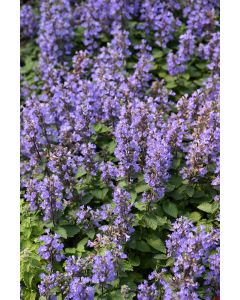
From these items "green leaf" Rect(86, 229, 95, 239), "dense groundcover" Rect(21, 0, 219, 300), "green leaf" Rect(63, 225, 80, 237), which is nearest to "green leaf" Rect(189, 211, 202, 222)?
"dense groundcover" Rect(21, 0, 219, 300)

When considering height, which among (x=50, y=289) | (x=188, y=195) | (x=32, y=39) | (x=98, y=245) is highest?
(x=32, y=39)

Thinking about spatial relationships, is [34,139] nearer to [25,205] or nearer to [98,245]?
[25,205]

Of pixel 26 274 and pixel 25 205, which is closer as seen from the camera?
pixel 26 274

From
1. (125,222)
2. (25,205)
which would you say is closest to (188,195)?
(125,222)

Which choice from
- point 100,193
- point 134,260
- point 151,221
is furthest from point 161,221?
point 100,193

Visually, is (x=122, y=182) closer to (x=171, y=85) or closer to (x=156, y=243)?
(x=156, y=243)

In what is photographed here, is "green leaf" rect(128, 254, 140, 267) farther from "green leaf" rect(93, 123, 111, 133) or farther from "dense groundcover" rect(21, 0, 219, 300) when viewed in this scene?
"green leaf" rect(93, 123, 111, 133)
